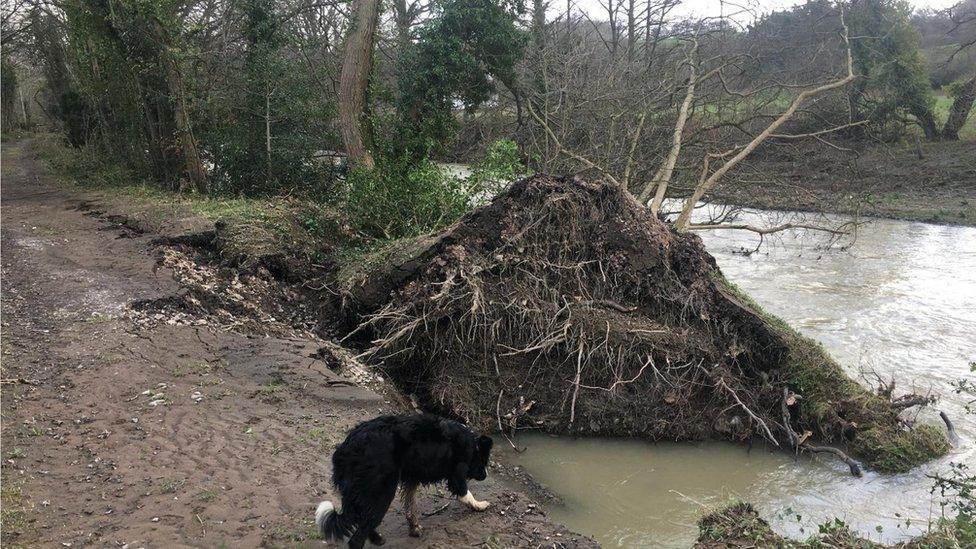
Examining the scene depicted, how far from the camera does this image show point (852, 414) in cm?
837

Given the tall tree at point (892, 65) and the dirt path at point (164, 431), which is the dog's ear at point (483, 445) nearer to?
the dirt path at point (164, 431)

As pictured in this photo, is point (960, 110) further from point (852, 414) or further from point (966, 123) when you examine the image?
point (852, 414)

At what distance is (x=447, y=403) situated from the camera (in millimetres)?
8367

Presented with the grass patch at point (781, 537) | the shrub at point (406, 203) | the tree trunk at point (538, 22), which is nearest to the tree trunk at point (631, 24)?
the tree trunk at point (538, 22)

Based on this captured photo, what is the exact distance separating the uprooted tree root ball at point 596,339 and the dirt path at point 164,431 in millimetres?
1536

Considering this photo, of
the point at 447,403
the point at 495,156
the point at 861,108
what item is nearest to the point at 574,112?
the point at 495,156

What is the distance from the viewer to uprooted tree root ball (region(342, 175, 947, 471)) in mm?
8320

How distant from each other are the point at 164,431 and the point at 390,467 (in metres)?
2.59

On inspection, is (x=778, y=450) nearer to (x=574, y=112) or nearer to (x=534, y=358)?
(x=534, y=358)

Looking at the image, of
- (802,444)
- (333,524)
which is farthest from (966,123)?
(333,524)

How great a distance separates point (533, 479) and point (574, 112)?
886 centimetres

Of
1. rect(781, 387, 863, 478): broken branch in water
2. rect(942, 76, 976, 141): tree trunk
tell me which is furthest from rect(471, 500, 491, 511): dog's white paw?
rect(942, 76, 976, 141): tree trunk

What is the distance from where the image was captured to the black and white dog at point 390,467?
4.30 metres

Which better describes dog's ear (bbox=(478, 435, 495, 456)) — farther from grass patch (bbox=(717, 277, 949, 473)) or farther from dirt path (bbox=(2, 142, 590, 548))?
grass patch (bbox=(717, 277, 949, 473))
